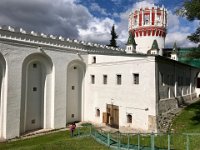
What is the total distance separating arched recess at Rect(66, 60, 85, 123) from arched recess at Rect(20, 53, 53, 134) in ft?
8.92

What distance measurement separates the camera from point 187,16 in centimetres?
1552

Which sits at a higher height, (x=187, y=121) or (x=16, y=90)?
(x=16, y=90)

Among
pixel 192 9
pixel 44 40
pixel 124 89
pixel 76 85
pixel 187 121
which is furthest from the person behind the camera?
pixel 76 85

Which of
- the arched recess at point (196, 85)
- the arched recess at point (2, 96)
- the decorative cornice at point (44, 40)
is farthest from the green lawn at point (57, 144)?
the arched recess at point (196, 85)

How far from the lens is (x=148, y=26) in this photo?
35375 millimetres

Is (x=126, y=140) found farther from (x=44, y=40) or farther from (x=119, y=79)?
(x=44, y=40)

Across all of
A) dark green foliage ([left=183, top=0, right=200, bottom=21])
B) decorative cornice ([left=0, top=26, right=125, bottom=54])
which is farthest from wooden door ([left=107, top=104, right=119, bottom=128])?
dark green foliage ([left=183, top=0, right=200, bottom=21])

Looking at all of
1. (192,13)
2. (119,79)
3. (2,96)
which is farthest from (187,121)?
(2,96)

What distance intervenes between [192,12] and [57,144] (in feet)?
40.0

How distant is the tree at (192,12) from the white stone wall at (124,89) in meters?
4.03

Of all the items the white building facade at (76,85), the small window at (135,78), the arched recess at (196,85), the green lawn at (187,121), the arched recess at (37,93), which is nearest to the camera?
the green lawn at (187,121)

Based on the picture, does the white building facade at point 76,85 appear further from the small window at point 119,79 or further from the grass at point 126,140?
the grass at point 126,140

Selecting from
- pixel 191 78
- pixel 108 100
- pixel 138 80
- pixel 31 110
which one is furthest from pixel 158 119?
pixel 191 78

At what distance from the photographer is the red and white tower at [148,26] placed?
3534cm
